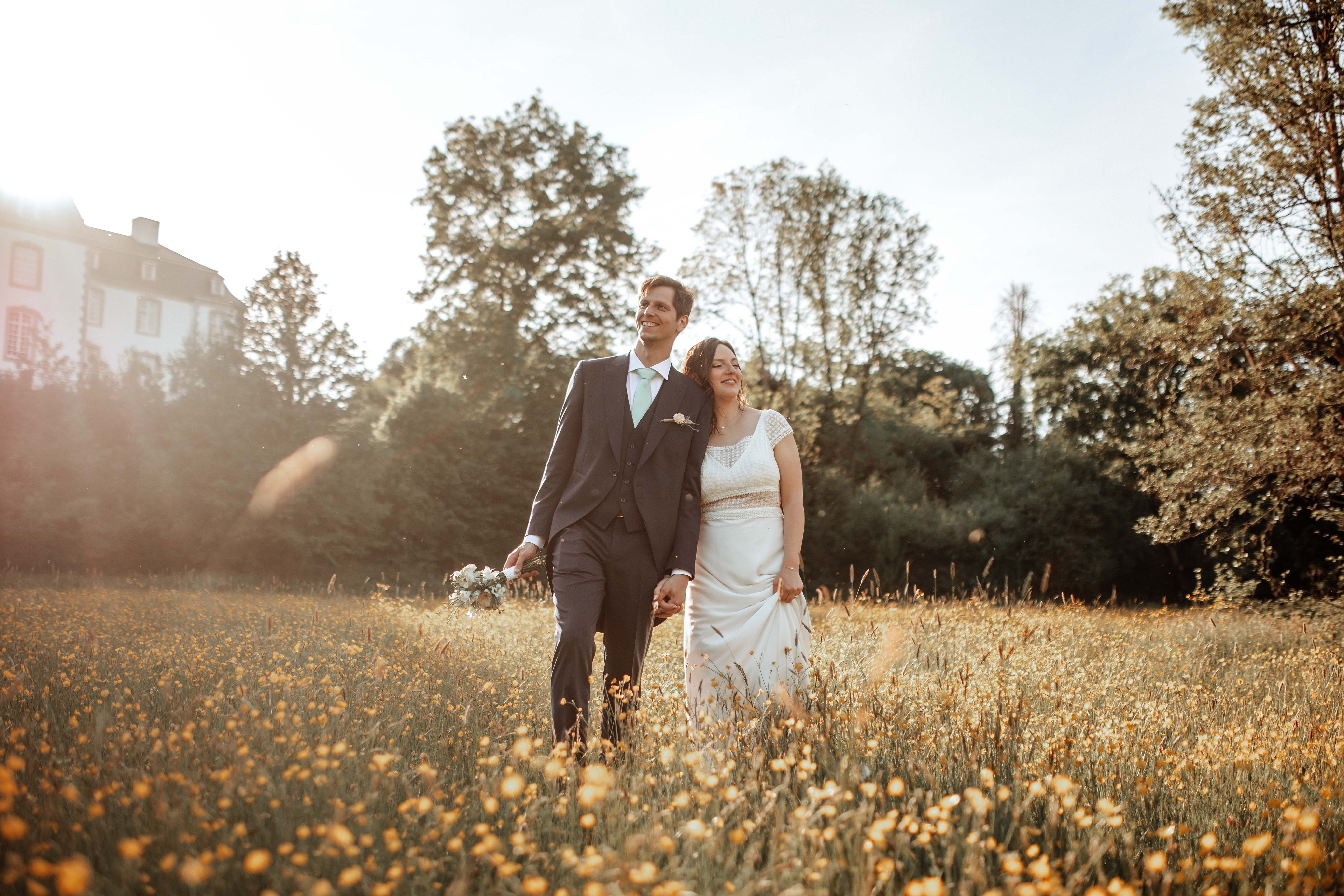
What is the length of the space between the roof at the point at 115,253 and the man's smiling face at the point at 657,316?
3074cm

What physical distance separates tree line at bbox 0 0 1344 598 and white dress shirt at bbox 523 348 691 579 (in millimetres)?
9004

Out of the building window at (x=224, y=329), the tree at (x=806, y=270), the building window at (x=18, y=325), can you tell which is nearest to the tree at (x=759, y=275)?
the tree at (x=806, y=270)

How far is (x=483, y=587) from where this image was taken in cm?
361

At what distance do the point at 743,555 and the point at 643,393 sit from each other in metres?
0.92

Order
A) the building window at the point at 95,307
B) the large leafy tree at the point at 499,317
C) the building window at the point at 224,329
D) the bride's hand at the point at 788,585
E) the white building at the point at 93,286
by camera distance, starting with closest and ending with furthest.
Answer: the bride's hand at the point at 788,585
the building window at the point at 224,329
the large leafy tree at the point at 499,317
the white building at the point at 93,286
the building window at the point at 95,307

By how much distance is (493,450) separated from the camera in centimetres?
2100

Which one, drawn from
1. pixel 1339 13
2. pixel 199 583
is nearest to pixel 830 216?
pixel 1339 13

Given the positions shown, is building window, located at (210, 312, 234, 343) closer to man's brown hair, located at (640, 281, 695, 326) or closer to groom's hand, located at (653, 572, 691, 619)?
man's brown hair, located at (640, 281, 695, 326)

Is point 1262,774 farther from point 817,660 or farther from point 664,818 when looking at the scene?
point 664,818

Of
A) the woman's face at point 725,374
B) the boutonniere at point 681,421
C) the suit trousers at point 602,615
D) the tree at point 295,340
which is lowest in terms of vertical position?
the suit trousers at point 602,615

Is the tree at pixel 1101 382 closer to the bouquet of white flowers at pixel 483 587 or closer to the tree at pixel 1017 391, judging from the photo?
the tree at pixel 1017 391

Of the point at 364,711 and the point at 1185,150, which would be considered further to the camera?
the point at 1185,150

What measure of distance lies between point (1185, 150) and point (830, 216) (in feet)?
39.5

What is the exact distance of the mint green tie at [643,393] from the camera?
3.76 m
